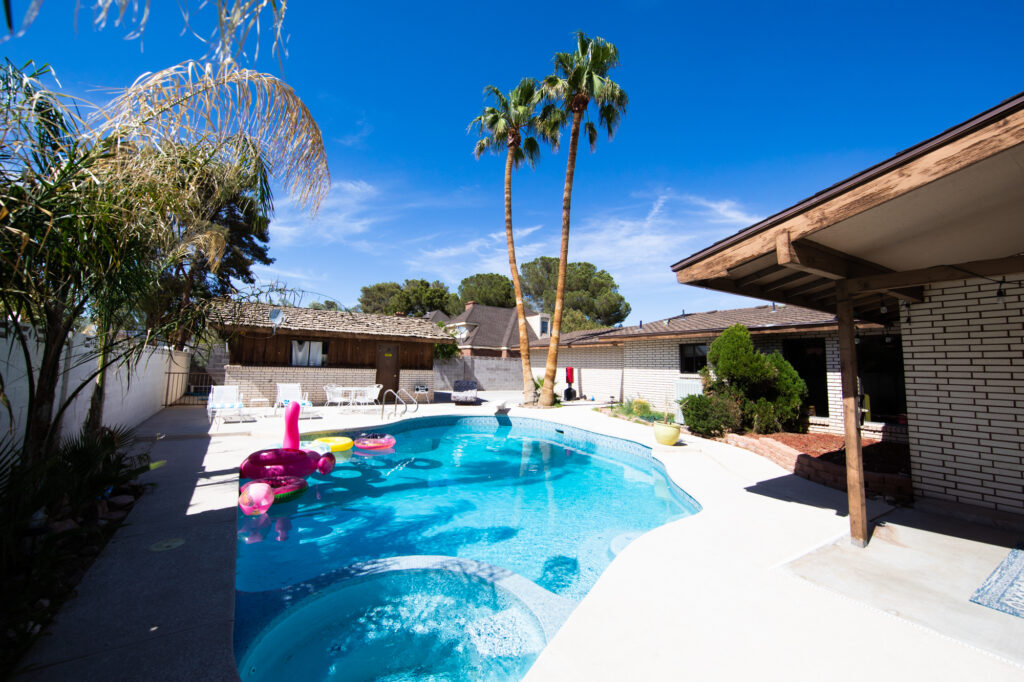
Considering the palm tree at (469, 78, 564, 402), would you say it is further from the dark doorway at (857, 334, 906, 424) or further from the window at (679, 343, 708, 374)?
the dark doorway at (857, 334, 906, 424)

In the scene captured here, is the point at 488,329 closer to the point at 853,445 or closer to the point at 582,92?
the point at 582,92

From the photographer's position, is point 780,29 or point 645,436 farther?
point 645,436

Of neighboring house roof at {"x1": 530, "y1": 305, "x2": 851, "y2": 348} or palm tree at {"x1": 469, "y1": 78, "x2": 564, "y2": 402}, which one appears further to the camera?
palm tree at {"x1": 469, "y1": 78, "x2": 564, "y2": 402}

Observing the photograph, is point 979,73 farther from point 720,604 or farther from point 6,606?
point 6,606

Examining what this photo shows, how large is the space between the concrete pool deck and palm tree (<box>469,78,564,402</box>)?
1211 cm

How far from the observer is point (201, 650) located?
226 centimetres

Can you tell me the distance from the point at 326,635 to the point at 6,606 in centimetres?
199

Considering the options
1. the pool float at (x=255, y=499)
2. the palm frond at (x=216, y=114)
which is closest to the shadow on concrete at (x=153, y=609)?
the pool float at (x=255, y=499)

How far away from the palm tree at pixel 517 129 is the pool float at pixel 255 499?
11.2 metres

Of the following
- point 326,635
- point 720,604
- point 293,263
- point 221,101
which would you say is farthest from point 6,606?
point 293,263

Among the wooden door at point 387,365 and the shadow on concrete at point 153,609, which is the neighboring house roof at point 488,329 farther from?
the shadow on concrete at point 153,609

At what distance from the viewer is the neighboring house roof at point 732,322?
35.1 feet

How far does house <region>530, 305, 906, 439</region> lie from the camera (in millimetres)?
9703

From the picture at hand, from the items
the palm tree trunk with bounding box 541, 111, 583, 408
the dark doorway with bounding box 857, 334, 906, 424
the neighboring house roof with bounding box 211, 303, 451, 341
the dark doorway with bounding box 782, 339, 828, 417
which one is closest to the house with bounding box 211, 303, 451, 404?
the neighboring house roof with bounding box 211, 303, 451, 341
